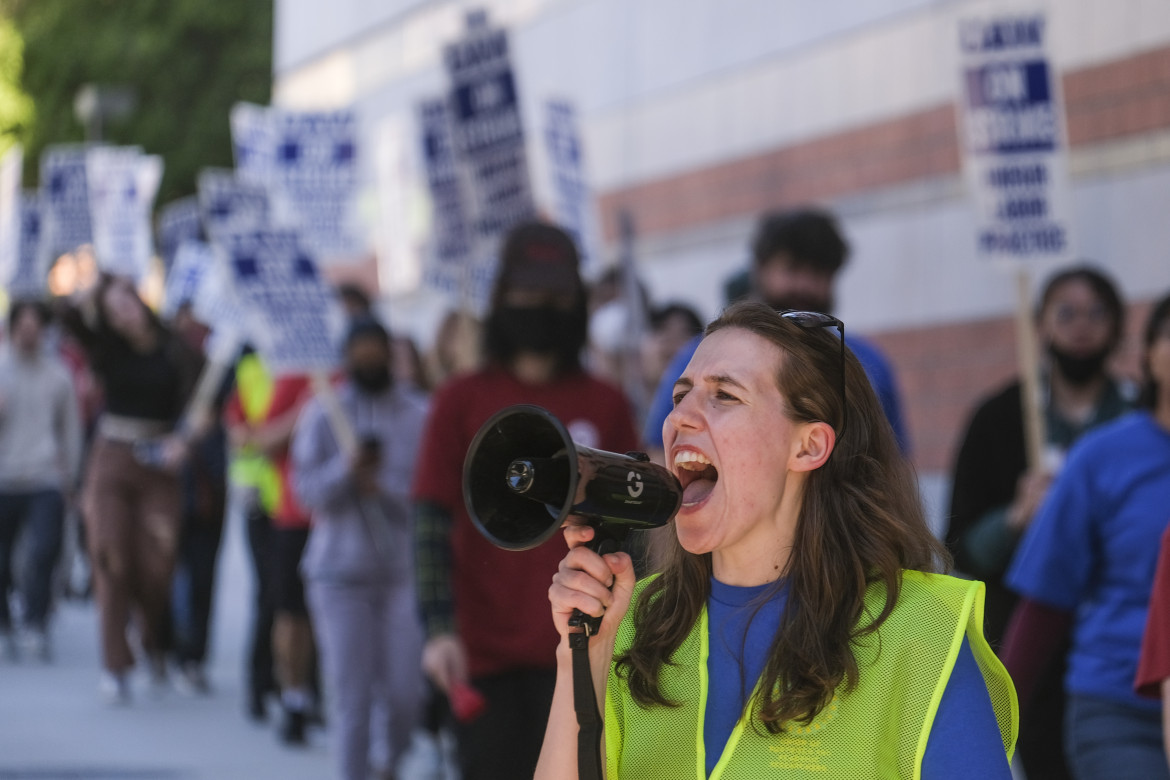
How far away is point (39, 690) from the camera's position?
9789mm

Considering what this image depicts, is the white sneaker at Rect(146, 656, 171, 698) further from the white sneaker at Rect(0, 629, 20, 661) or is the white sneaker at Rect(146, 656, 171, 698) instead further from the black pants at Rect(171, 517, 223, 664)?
the white sneaker at Rect(0, 629, 20, 661)

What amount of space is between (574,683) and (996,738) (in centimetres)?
58

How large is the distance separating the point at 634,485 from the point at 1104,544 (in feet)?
7.27

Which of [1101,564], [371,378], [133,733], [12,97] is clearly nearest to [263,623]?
[133,733]

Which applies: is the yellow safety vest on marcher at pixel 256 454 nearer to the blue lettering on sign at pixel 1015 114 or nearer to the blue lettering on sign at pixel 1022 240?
the blue lettering on sign at pixel 1022 240

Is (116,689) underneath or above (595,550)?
underneath

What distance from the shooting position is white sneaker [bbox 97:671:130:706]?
941cm

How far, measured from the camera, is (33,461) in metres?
11.0

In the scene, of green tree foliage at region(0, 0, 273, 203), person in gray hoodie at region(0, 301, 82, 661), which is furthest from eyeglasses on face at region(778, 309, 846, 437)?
green tree foliage at region(0, 0, 273, 203)

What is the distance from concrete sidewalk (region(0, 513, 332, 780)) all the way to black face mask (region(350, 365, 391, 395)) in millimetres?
1799

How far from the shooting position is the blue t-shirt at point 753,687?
2195 millimetres

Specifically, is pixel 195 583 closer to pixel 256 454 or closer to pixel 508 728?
pixel 256 454

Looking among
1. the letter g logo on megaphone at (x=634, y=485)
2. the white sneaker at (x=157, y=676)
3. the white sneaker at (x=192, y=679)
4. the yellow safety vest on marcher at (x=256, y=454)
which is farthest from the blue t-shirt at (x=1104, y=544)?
the white sneaker at (x=157, y=676)

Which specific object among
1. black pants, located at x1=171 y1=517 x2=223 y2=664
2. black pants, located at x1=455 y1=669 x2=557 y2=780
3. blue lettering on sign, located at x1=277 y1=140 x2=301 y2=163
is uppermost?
blue lettering on sign, located at x1=277 y1=140 x2=301 y2=163
